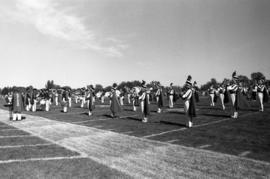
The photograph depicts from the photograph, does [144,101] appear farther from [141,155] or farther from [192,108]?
[141,155]

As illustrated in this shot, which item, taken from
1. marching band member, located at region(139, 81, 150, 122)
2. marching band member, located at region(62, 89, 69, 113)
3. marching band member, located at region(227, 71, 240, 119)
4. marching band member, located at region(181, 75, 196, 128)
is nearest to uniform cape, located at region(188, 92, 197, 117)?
marching band member, located at region(181, 75, 196, 128)

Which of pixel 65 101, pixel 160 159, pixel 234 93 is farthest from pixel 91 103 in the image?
pixel 160 159

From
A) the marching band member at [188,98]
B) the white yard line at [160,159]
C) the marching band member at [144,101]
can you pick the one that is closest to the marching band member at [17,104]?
the marching band member at [144,101]

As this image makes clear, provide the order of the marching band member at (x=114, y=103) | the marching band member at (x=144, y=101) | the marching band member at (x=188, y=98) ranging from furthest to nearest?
the marching band member at (x=114, y=103)
the marching band member at (x=144, y=101)
the marching band member at (x=188, y=98)

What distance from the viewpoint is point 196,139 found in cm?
978

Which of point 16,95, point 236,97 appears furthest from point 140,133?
point 16,95

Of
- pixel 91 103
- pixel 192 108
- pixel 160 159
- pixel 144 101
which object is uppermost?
pixel 144 101

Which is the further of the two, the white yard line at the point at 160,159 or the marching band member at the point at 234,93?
the marching band member at the point at 234,93

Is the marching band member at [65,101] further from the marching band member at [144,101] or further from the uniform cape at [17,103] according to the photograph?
the marching band member at [144,101]

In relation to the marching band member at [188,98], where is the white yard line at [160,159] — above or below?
Answer: below

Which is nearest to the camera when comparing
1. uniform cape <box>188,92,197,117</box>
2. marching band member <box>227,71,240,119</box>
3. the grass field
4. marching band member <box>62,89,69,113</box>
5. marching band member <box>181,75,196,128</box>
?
the grass field

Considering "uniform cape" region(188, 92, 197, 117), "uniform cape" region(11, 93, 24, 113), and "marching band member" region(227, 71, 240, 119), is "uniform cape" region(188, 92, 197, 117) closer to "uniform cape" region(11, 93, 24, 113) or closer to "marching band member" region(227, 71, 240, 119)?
"marching band member" region(227, 71, 240, 119)

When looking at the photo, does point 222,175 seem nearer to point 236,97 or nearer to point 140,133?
point 140,133

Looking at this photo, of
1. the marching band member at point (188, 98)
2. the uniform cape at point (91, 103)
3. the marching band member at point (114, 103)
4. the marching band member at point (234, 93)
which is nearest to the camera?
the marching band member at point (188, 98)
